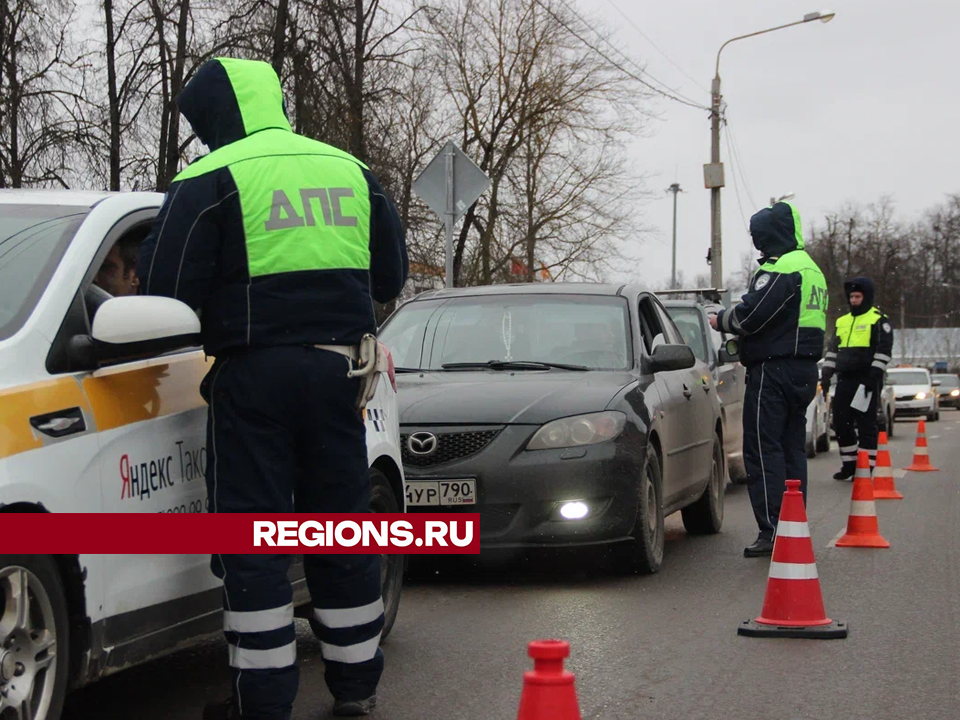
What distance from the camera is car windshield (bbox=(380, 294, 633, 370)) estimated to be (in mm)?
8312

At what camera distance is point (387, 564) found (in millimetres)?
Answer: 5828

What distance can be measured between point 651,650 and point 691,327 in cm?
843

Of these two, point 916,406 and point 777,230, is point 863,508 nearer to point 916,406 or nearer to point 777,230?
point 777,230

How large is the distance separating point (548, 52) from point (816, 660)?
30072 mm

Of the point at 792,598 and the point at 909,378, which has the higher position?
the point at 792,598

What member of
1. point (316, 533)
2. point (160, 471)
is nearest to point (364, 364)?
point (316, 533)

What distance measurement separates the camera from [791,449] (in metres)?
8.91

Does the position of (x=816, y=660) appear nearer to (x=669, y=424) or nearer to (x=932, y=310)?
(x=669, y=424)

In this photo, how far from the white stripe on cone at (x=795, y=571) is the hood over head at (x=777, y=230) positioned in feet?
10.5

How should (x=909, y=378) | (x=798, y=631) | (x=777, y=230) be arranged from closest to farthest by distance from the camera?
(x=798, y=631) < (x=777, y=230) < (x=909, y=378)

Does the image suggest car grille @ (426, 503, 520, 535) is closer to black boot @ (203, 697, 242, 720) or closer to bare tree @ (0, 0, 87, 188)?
black boot @ (203, 697, 242, 720)

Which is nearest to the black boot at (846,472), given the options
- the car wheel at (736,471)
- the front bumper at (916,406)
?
the car wheel at (736,471)

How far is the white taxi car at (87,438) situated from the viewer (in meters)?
3.69

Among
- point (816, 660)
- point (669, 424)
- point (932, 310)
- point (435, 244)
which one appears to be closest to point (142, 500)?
point (816, 660)
